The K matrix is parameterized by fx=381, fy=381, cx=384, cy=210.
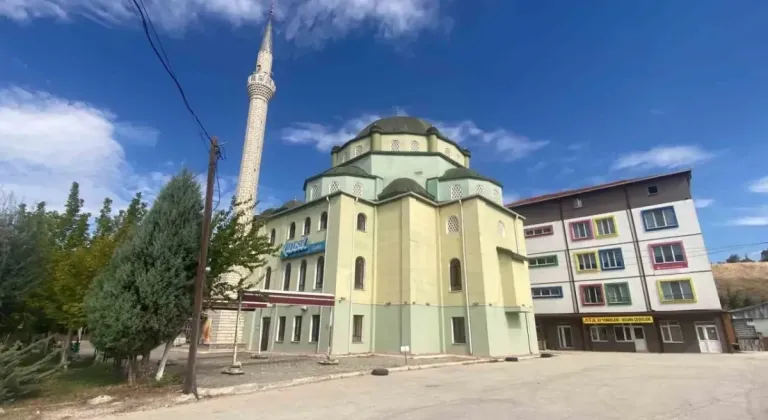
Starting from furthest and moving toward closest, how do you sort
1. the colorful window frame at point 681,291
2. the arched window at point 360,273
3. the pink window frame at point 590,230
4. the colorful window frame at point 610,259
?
the pink window frame at point 590,230 < the colorful window frame at point 610,259 < the colorful window frame at point 681,291 < the arched window at point 360,273

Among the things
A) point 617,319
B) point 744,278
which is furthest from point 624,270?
point 744,278

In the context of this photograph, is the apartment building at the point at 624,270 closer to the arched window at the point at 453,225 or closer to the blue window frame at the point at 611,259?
the blue window frame at the point at 611,259

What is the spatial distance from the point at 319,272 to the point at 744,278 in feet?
312

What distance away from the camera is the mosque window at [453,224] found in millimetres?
22531

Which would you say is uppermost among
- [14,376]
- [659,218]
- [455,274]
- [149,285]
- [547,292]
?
[659,218]

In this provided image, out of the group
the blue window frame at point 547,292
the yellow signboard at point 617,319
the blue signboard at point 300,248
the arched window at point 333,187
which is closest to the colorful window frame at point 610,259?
the yellow signboard at point 617,319

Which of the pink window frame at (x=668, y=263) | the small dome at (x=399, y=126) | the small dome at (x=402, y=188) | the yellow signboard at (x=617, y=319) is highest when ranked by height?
the small dome at (x=399, y=126)

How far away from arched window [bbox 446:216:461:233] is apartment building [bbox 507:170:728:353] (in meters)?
11.2

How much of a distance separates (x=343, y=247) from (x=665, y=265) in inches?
828

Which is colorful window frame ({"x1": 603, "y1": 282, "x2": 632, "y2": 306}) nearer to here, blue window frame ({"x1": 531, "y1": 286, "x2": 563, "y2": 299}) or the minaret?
blue window frame ({"x1": 531, "y1": 286, "x2": 563, "y2": 299})

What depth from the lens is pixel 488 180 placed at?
2492 cm

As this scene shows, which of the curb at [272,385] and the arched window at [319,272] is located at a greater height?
the arched window at [319,272]

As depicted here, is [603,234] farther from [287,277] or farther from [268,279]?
[268,279]

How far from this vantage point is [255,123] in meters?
29.2
